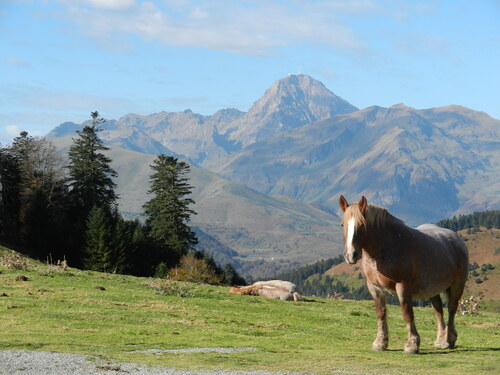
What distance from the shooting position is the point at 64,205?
97125mm

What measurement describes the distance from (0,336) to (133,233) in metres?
86.3

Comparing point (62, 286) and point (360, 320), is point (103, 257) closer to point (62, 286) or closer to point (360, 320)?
point (62, 286)

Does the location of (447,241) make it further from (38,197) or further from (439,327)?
(38,197)

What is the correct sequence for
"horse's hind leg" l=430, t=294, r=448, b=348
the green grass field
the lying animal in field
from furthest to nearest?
the lying animal in field
"horse's hind leg" l=430, t=294, r=448, b=348
the green grass field

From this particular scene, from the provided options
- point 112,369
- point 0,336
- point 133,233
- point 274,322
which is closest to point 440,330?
point 274,322

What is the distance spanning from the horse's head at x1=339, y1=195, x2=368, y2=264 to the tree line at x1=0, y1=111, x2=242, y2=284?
59015 millimetres

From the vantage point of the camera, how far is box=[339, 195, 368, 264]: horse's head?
795 inches

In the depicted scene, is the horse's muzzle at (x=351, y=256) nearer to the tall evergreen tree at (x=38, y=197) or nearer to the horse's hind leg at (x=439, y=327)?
the horse's hind leg at (x=439, y=327)

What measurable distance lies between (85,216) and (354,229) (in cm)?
8201

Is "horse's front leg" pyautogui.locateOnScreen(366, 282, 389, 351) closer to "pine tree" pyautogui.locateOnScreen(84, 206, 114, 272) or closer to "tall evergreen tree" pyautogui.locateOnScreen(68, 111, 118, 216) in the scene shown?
"pine tree" pyautogui.locateOnScreen(84, 206, 114, 272)

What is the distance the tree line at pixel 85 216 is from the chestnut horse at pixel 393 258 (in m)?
57.9

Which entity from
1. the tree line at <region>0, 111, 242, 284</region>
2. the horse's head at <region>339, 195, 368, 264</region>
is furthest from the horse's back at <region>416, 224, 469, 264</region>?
the tree line at <region>0, 111, 242, 284</region>

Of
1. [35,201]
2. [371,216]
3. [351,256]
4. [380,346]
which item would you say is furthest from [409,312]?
[35,201]

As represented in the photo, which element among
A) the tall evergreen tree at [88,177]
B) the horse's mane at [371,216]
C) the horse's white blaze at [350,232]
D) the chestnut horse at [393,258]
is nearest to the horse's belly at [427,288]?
the chestnut horse at [393,258]
